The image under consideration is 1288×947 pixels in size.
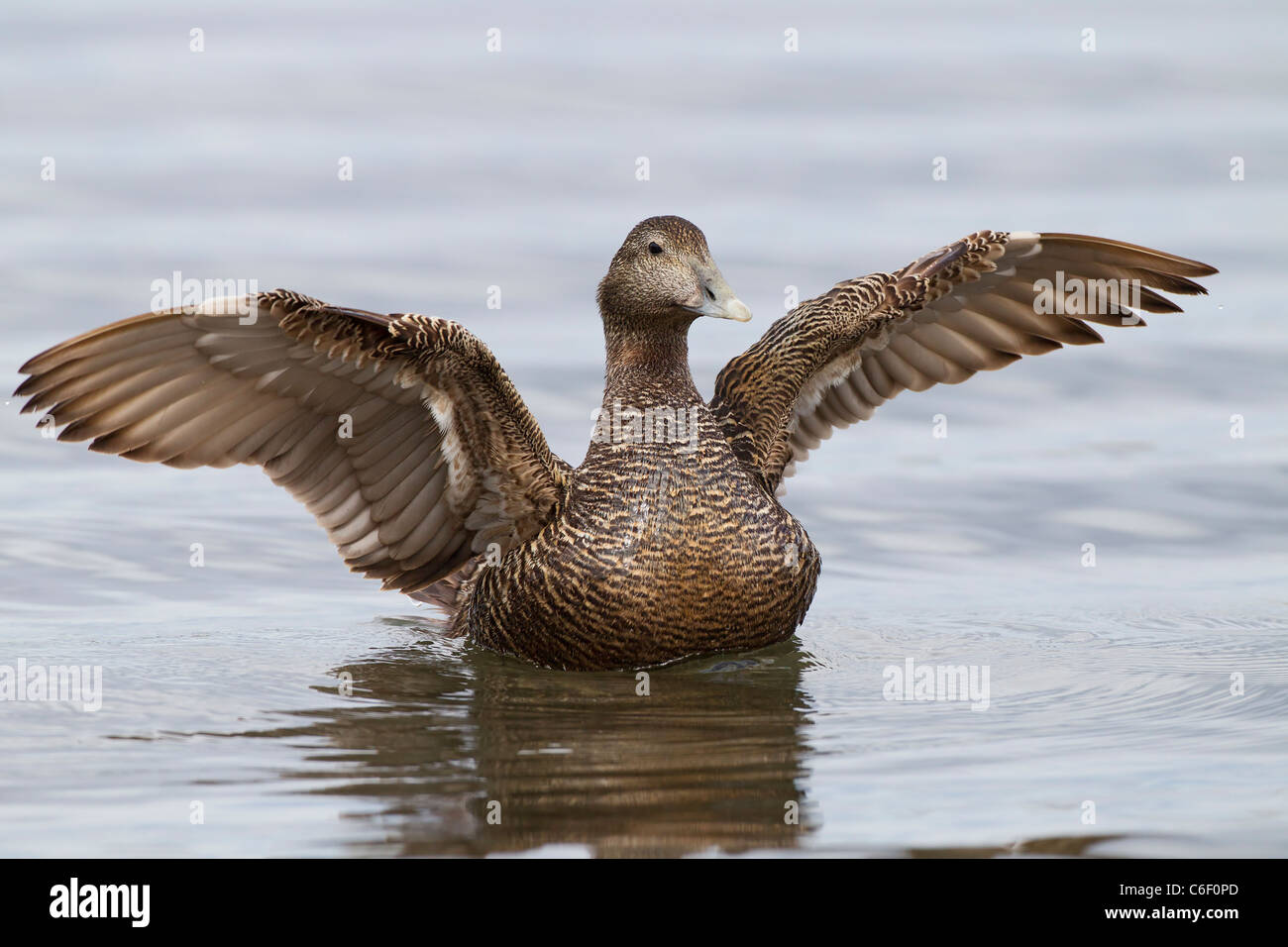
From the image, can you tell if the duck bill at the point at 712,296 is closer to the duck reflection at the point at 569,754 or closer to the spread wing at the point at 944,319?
the spread wing at the point at 944,319

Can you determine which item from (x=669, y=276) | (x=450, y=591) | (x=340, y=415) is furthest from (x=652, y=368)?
(x=450, y=591)

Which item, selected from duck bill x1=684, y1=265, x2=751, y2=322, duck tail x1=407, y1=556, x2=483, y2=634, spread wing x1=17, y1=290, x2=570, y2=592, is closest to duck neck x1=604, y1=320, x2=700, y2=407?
duck bill x1=684, y1=265, x2=751, y2=322

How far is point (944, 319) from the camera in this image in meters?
9.73

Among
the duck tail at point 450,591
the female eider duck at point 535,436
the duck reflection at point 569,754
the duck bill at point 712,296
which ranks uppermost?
the duck bill at point 712,296

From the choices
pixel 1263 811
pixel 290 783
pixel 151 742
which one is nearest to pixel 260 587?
pixel 151 742

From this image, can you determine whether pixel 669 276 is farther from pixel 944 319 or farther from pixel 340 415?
pixel 944 319

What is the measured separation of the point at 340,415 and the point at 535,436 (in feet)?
2.70

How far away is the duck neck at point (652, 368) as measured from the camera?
8578 millimetres

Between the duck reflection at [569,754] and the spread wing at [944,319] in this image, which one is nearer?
the duck reflection at [569,754]

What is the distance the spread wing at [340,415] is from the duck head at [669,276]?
724 mm

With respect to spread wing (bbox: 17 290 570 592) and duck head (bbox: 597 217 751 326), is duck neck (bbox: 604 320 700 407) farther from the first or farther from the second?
spread wing (bbox: 17 290 570 592)

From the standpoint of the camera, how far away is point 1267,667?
8.23 metres

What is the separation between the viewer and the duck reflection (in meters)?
6.05

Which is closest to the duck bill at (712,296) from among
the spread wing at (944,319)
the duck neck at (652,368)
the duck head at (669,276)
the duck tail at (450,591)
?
the duck head at (669,276)
